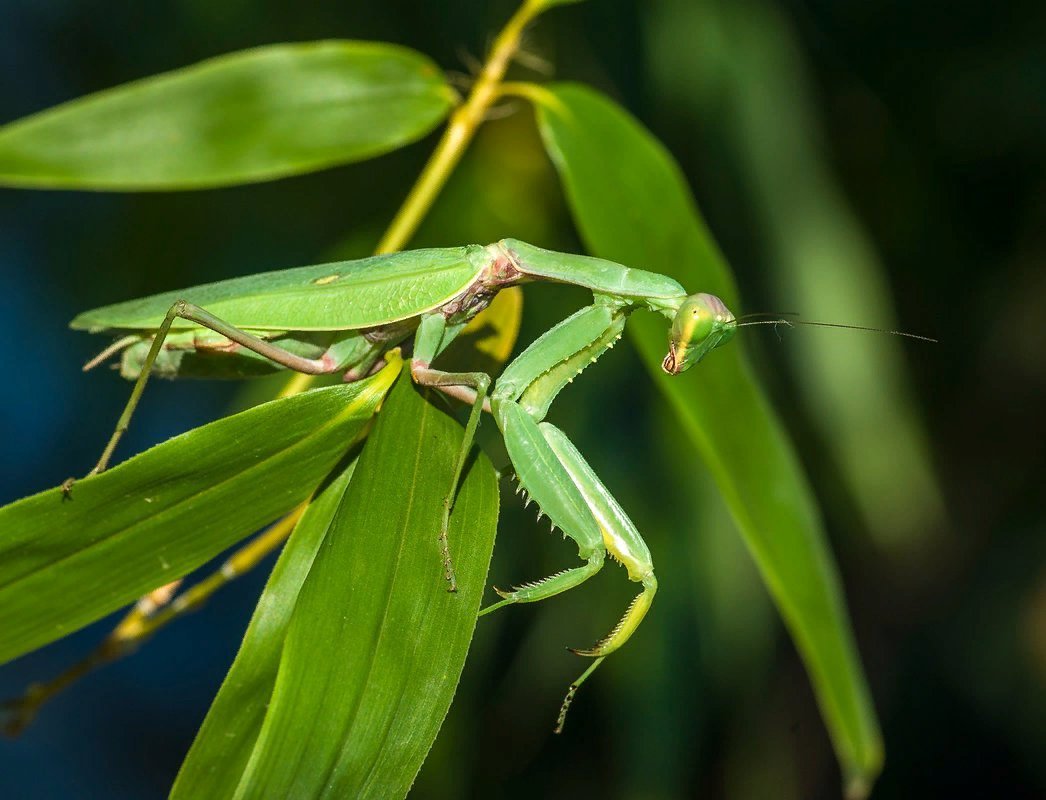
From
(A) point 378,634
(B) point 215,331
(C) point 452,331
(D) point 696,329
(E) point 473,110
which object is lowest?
(A) point 378,634

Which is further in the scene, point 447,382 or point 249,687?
point 447,382

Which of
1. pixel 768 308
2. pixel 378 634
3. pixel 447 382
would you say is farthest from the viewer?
pixel 768 308

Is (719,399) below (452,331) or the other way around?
below

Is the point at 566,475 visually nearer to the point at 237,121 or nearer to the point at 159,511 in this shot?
the point at 159,511

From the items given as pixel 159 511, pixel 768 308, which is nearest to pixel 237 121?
pixel 159 511

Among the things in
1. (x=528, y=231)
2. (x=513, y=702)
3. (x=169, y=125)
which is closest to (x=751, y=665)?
(x=513, y=702)

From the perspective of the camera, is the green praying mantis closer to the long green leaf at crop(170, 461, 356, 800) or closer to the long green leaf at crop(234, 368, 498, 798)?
the long green leaf at crop(234, 368, 498, 798)

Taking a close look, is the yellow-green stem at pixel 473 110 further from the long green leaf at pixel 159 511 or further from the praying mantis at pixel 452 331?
the long green leaf at pixel 159 511
